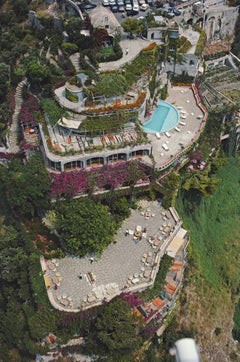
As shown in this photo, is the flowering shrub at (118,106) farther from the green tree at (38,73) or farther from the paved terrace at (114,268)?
the paved terrace at (114,268)

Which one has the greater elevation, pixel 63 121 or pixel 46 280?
pixel 63 121

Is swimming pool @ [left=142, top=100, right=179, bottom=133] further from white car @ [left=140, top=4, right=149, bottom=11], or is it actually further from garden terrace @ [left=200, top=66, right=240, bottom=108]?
white car @ [left=140, top=4, right=149, bottom=11]

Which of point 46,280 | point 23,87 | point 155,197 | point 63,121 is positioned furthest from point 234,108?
point 46,280

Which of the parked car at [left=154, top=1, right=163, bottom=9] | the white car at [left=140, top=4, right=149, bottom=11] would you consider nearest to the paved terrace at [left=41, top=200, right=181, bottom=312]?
the white car at [left=140, top=4, right=149, bottom=11]

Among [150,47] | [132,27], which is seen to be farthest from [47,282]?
[132,27]

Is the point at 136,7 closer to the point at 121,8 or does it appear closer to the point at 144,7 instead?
the point at 144,7

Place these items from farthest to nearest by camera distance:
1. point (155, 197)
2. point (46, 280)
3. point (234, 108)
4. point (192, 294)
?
point (234, 108), point (155, 197), point (192, 294), point (46, 280)

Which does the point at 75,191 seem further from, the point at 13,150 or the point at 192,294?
the point at 192,294
